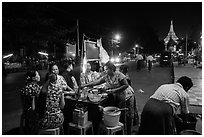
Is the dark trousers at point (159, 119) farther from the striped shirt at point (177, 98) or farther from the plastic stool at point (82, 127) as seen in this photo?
the plastic stool at point (82, 127)

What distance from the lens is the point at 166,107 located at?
326 centimetres

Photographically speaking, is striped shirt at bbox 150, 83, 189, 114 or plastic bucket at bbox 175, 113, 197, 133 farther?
plastic bucket at bbox 175, 113, 197, 133

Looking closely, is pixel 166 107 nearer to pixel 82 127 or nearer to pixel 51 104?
pixel 82 127

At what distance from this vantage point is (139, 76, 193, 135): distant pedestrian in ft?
10.7

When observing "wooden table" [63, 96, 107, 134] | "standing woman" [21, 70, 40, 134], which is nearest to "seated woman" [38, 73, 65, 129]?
"standing woman" [21, 70, 40, 134]

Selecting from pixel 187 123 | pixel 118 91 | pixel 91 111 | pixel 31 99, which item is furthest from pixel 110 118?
pixel 31 99

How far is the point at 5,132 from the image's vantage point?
4820 mm

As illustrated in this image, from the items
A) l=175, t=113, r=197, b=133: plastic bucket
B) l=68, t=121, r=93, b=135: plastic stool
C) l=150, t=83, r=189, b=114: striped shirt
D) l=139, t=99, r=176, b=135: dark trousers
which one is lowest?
l=68, t=121, r=93, b=135: plastic stool

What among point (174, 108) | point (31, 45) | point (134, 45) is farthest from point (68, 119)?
point (134, 45)

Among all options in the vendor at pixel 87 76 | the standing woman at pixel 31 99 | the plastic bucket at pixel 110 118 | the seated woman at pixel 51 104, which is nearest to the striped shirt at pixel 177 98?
the plastic bucket at pixel 110 118

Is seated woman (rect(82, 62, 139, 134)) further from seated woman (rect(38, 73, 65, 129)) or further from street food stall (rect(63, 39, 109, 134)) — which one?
seated woman (rect(38, 73, 65, 129))

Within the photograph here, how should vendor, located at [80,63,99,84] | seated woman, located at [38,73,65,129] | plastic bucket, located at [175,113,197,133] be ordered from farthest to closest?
vendor, located at [80,63,99,84] → plastic bucket, located at [175,113,197,133] → seated woman, located at [38,73,65,129]

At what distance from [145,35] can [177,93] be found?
5776 cm

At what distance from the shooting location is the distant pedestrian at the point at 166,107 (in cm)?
325
